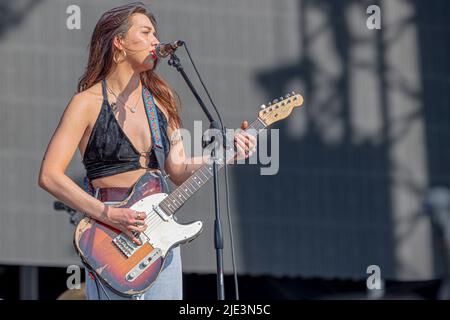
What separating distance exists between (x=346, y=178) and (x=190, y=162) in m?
4.47

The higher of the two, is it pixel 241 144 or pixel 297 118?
pixel 297 118

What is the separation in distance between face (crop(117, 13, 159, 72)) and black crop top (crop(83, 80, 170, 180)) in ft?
0.93

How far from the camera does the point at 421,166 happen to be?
32.4ft

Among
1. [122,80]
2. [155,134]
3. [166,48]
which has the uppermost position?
[166,48]

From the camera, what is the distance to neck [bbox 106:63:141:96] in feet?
17.1

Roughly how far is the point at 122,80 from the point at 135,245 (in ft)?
2.82

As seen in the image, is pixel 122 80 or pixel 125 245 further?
pixel 122 80

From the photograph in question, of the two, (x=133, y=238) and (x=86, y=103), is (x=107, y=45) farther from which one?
(x=133, y=238)

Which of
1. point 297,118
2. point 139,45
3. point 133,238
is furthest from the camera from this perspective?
point 297,118

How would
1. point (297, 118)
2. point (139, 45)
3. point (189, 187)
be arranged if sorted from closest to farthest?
point (139, 45), point (189, 187), point (297, 118)

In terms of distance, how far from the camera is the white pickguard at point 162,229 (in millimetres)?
5074

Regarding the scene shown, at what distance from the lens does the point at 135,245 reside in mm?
5086

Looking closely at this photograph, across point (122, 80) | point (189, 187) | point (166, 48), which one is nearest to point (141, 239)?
point (189, 187)

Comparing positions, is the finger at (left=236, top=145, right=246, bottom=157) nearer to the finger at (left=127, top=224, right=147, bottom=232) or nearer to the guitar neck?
the guitar neck
